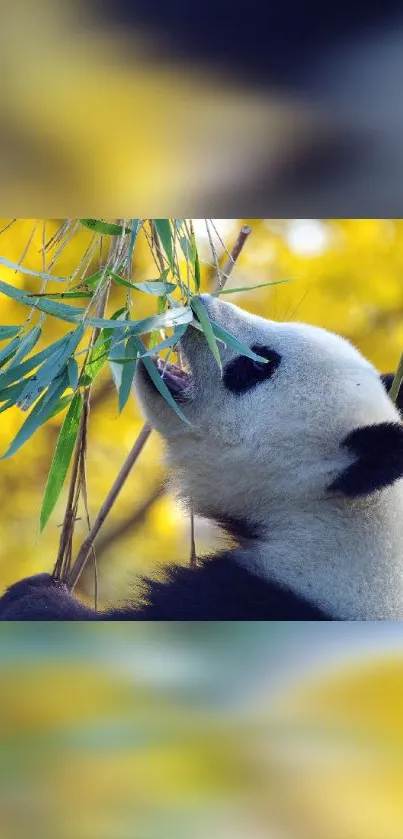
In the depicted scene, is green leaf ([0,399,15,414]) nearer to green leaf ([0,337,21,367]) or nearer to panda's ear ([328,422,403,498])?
green leaf ([0,337,21,367])

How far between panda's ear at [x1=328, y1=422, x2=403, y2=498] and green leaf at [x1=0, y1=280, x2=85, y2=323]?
0.79 m

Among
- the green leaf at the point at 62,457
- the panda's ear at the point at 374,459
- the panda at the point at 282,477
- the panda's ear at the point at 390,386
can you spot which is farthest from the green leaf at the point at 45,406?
the panda's ear at the point at 390,386

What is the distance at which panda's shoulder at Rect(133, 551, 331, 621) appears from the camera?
Result: 230cm

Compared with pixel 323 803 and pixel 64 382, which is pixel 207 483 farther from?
pixel 323 803

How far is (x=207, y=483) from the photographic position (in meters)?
2.62

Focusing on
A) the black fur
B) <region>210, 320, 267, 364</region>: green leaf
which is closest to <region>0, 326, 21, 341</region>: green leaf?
<region>210, 320, 267, 364</region>: green leaf

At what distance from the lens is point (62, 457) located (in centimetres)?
235

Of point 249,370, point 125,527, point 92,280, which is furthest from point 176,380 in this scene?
point 125,527

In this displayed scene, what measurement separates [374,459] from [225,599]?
54 centimetres

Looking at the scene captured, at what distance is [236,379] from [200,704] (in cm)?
101

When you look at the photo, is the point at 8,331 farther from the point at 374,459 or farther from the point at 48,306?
the point at 374,459
